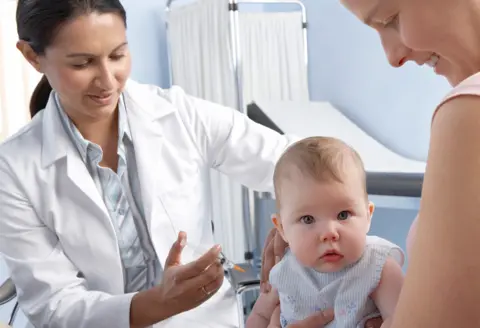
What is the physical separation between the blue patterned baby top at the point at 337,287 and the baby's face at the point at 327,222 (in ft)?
0.08

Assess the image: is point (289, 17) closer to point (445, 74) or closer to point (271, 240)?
point (271, 240)

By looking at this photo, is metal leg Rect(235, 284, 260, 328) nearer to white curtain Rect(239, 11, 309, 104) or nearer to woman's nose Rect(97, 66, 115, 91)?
woman's nose Rect(97, 66, 115, 91)

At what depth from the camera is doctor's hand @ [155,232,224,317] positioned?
1.27 m

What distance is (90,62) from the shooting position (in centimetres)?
151

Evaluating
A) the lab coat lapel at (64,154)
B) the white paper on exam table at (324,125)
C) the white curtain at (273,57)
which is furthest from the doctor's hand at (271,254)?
the white curtain at (273,57)

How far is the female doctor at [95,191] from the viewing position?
4.67 feet

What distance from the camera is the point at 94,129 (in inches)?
63.9

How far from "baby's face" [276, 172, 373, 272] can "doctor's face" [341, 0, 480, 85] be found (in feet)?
1.14

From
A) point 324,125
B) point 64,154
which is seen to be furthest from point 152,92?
point 324,125

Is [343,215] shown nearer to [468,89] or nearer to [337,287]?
[337,287]

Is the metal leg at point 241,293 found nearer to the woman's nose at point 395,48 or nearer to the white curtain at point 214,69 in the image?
the woman's nose at point 395,48

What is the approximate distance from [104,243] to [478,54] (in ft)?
3.43

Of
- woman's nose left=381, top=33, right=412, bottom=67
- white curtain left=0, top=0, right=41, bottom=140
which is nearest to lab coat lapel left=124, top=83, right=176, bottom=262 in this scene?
woman's nose left=381, top=33, right=412, bottom=67

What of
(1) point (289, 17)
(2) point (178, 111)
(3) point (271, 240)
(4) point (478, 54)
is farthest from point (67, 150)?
(1) point (289, 17)
